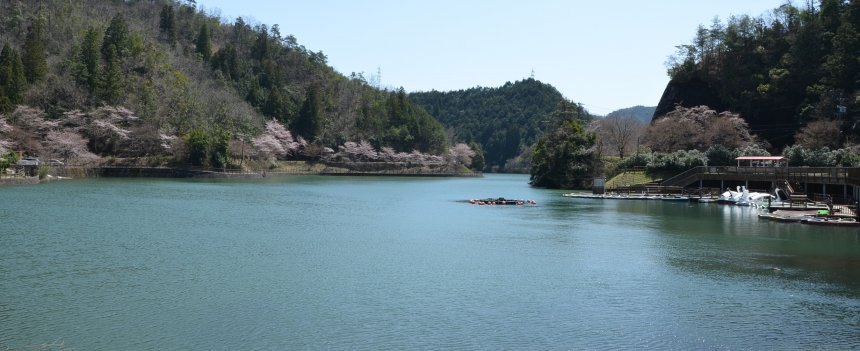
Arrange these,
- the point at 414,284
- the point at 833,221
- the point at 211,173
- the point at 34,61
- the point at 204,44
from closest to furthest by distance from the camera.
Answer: the point at 414,284, the point at 833,221, the point at 34,61, the point at 211,173, the point at 204,44

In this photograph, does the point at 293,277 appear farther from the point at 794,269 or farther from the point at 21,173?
the point at 21,173

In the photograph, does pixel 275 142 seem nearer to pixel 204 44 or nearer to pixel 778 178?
pixel 204 44

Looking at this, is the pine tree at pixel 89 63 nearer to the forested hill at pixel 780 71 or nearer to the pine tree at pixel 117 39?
the pine tree at pixel 117 39

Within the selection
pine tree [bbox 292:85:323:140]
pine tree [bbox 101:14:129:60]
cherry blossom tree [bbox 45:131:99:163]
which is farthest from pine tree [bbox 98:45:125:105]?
pine tree [bbox 292:85:323:140]

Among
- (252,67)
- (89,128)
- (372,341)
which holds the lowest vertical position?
(372,341)

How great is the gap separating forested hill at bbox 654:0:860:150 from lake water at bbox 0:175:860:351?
37.0 meters

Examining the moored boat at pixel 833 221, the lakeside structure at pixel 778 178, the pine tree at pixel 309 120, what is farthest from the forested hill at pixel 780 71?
the pine tree at pixel 309 120

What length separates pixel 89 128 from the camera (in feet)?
254

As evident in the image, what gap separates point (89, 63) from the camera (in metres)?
82.2

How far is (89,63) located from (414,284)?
3064 inches

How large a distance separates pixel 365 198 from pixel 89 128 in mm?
43098

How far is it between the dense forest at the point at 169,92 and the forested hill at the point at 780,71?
51966 millimetres

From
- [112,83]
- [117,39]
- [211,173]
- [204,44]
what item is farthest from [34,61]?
[204,44]

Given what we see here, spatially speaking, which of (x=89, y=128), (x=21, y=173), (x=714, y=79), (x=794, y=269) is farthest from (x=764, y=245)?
(x=89, y=128)
